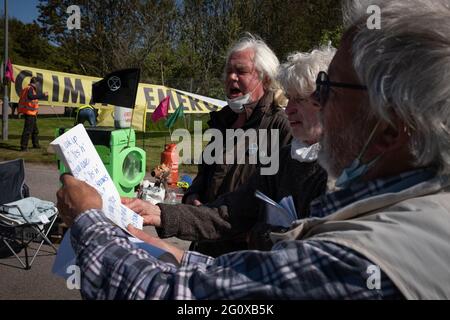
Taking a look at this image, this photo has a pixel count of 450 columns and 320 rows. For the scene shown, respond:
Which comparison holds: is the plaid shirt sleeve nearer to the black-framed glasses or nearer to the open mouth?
the black-framed glasses

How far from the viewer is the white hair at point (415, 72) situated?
1.02m

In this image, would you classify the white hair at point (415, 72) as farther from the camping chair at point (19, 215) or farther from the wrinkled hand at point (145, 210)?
the camping chair at point (19, 215)

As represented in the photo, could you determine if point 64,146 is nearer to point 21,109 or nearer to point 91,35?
point 21,109

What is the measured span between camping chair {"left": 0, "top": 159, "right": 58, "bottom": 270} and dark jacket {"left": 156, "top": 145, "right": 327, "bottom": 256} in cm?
288

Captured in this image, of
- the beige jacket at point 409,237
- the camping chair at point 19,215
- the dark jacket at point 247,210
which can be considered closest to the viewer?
the beige jacket at point 409,237

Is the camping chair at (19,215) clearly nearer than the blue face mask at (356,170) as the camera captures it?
No

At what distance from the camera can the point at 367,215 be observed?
3.40 ft

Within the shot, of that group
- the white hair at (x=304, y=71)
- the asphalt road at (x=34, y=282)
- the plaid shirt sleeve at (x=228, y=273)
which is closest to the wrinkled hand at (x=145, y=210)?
the plaid shirt sleeve at (x=228, y=273)

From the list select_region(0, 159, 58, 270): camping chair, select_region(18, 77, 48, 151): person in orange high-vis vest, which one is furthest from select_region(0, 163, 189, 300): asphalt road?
select_region(18, 77, 48, 151): person in orange high-vis vest

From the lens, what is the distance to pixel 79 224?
1.21 m

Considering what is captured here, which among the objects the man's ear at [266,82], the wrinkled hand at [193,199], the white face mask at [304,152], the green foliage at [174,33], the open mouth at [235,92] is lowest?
the wrinkled hand at [193,199]

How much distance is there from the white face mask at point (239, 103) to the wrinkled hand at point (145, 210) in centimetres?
122

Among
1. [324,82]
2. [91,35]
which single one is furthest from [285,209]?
[91,35]

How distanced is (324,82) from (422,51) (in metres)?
0.31
